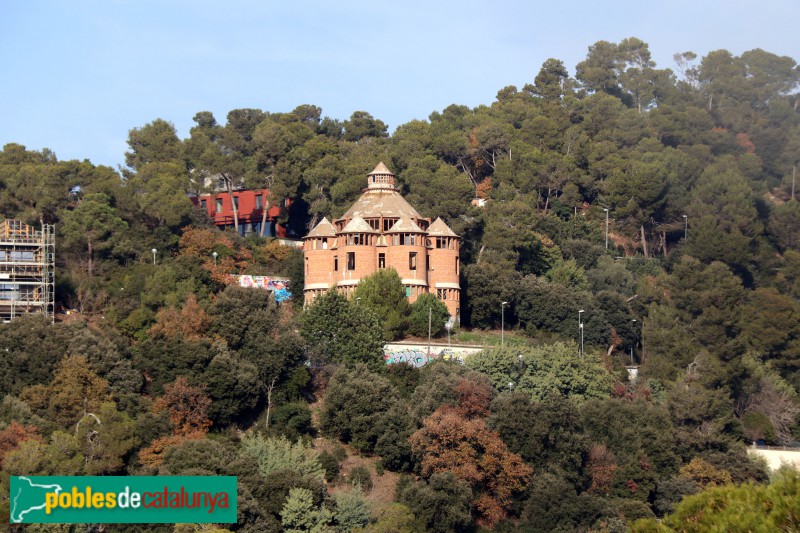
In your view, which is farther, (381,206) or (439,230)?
(381,206)

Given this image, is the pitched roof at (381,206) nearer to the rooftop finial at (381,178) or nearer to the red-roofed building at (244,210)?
the rooftop finial at (381,178)

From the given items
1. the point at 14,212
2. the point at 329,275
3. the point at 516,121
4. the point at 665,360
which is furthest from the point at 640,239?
the point at 14,212

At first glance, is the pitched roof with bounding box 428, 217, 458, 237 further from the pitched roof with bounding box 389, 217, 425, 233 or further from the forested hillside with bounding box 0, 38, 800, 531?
the forested hillside with bounding box 0, 38, 800, 531

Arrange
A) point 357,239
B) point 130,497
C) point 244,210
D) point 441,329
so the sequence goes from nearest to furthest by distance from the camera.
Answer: point 130,497 → point 441,329 → point 357,239 → point 244,210

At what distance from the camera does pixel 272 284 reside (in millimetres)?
87750

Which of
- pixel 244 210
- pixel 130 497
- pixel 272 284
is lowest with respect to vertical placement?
pixel 130 497

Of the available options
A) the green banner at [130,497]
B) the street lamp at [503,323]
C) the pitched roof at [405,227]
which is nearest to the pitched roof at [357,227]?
the pitched roof at [405,227]

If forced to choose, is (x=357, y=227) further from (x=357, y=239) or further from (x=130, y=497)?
(x=130, y=497)

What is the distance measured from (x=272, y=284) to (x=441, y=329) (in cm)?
1196

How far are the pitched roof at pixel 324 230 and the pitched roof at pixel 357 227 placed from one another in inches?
60.3

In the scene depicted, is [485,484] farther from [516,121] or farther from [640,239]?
[516,121]

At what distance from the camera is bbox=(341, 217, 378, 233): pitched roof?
84500 mm

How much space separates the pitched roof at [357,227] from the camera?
84500 millimetres

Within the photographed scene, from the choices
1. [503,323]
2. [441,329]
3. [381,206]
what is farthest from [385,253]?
[503,323]
